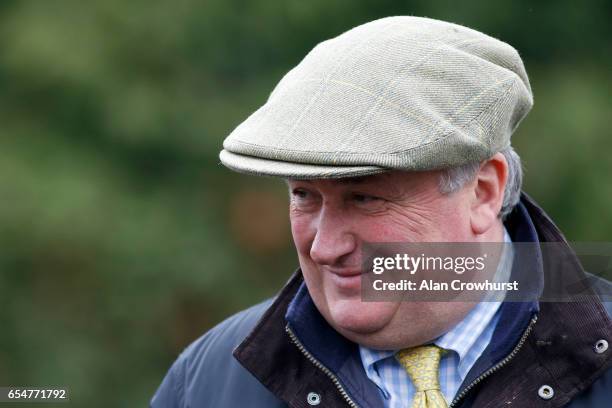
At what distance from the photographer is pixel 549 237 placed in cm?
228

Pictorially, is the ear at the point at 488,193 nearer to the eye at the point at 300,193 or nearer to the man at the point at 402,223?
the man at the point at 402,223

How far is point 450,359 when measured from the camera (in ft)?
7.16

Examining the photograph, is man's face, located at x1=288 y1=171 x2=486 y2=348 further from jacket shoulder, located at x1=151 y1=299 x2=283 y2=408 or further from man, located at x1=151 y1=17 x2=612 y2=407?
jacket shoulder, located at x1=151 y1=299 x2=283 y2=408

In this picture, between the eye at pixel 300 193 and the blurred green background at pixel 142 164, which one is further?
the blurred green background at pixel 142 164

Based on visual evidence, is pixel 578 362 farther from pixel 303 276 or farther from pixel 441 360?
pixel 303 276

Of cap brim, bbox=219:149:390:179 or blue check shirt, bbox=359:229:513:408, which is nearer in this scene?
cap brim, bbox=219:149:390:179

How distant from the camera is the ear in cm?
220

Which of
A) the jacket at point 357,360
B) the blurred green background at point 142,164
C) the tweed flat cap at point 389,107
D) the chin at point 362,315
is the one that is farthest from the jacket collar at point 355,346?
the blurred green background at point 142,164

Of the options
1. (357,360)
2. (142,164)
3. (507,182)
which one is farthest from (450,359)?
(142,164)

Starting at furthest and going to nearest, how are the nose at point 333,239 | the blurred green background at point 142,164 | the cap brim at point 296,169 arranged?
1. the blurred green background at point 142,164
2. the nose at point 333,239
3. the cap brim at point 296,169

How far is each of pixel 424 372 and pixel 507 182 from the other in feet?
1.51

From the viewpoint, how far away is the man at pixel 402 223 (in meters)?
2.03

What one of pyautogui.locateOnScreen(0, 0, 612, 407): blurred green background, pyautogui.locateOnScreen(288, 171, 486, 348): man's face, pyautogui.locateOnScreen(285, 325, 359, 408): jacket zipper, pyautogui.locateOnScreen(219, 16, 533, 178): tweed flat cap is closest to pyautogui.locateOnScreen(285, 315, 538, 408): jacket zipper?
pyautogui.locateOnScreen(285, 325, 359, 408): jacket zipper

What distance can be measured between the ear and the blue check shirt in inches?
6.9
